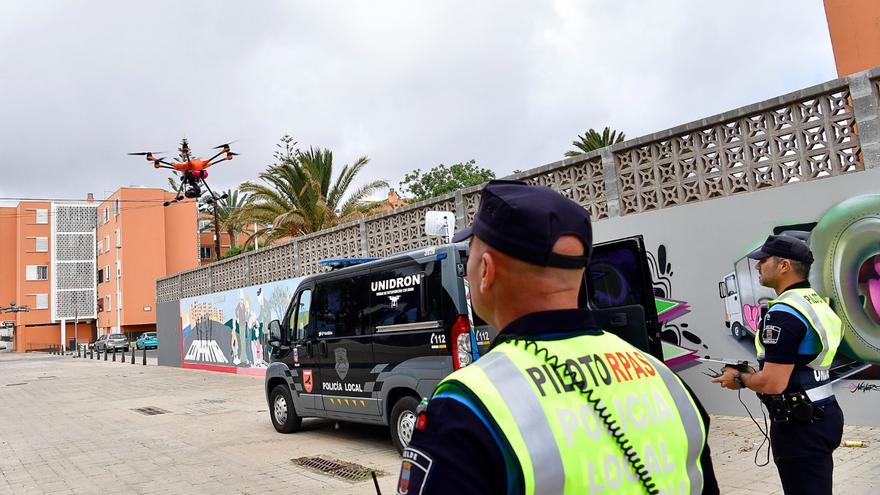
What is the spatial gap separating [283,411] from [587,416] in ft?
28.9

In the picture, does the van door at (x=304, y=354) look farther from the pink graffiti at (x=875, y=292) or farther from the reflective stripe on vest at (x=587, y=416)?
the reflective stripe on vest at (x=587, y=416)

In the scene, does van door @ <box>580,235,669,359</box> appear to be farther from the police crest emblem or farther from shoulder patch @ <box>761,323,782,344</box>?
the police crest emblem

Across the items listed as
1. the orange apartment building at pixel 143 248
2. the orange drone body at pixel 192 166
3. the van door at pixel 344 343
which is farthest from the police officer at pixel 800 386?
the orange apartment building at pixel 143 248

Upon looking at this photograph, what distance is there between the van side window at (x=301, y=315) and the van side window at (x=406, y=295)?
4.96ft

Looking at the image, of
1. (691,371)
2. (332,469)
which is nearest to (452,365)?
(332,469)

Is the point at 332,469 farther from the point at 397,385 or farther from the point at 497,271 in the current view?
the point at 497,271

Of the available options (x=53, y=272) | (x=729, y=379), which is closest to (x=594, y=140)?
(x=729, y=379)

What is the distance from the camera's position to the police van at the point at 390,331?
6.10 m

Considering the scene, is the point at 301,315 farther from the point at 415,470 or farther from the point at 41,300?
the point at 41,300

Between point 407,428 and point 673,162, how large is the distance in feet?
16.3

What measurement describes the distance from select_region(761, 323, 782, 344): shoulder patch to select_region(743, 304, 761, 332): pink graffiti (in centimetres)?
502

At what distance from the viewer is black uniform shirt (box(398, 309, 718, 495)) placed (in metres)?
1.14

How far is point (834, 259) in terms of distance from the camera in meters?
7.02

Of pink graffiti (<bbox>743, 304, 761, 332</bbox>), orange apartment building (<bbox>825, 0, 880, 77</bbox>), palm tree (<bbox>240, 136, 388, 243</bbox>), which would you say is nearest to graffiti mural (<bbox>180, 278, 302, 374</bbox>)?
palm tree (<bbox>240, 136, 388, 243</bbox>)
